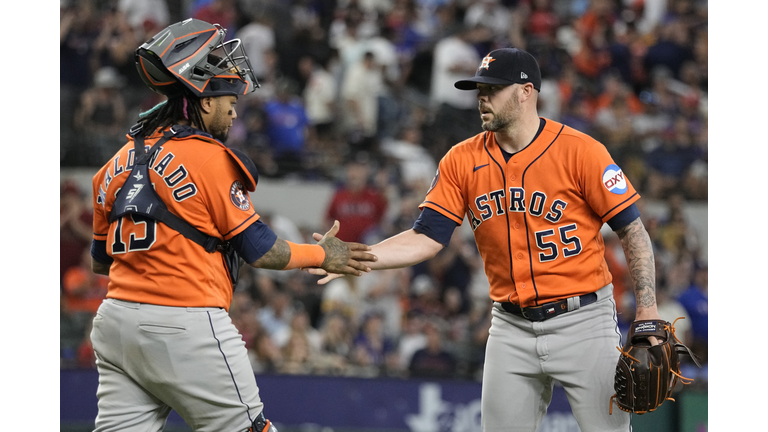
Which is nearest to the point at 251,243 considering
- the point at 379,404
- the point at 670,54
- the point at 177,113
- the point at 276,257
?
the point at 276,257

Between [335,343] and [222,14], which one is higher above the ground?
[222,14]

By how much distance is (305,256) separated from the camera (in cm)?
401

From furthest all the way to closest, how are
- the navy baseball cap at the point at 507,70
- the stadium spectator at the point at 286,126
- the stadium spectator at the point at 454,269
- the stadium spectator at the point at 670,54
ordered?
1. the stadium spectator at the point at 670,54
2. the stadium spectator at the point at 286,126
3. the stadium spectator at the point at 454,269
4. the navy baseball cap at the point at 507,70

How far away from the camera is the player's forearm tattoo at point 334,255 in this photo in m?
4.25

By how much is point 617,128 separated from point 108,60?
7460mm

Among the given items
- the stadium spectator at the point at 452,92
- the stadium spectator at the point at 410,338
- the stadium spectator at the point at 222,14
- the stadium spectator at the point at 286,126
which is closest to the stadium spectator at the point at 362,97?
the stadium spectator at the point at 286,126

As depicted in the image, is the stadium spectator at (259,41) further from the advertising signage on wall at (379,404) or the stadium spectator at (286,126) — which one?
the advertising signage on wall at (379,404)

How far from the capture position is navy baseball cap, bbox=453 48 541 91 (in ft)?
14.3

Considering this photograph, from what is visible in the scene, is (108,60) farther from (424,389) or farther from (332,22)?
(424,389)

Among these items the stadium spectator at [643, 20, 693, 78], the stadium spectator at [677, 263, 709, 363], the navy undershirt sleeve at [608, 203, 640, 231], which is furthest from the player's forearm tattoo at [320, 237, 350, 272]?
the stadium spectator at [643, 20, 693, 78]

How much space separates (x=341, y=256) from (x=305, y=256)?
0.35 meters

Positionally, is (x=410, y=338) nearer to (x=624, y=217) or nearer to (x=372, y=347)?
(x=372, y=347)

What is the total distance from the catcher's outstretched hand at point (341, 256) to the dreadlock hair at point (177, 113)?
0.90 meters

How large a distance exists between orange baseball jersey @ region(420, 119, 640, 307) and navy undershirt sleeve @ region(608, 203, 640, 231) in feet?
0.10
